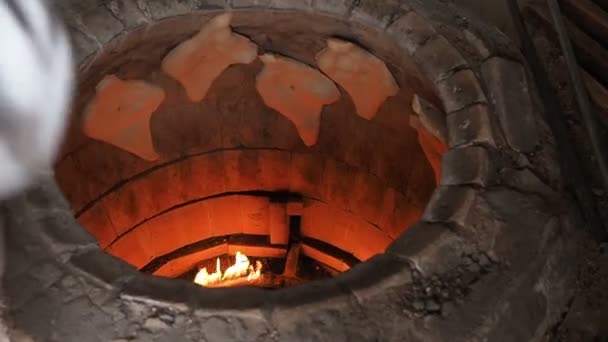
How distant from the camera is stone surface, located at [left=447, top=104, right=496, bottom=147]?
8.51 feet

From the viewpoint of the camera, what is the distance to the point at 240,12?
3045mm

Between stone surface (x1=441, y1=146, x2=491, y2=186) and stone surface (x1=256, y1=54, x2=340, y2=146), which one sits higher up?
stone surface (x1=256, y1=54, x2=340, y2=146)

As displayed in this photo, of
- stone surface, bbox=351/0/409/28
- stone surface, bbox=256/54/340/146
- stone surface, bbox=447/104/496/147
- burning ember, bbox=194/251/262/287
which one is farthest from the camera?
burning ember, bbox=194/251/262/287

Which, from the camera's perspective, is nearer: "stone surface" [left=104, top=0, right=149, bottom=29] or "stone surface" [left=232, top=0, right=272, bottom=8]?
"stone surface" [left=104, top=0, right=149, bottom=29]

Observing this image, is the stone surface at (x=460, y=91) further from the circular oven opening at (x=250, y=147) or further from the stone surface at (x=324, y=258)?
the stone surface at (x=324, y=258)

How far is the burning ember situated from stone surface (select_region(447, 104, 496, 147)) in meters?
1.99

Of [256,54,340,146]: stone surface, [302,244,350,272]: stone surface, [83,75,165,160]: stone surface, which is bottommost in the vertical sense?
[302,244,350,272]: stone surface

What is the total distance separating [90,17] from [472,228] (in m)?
1.54

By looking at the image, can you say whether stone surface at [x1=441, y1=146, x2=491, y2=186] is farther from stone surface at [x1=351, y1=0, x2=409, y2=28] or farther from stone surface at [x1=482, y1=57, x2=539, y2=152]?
stone surface at [x1=351, y1=0, x2=409, y2=28]

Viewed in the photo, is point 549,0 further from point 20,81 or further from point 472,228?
point 20,81

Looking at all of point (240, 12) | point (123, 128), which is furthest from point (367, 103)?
point (123, 128)

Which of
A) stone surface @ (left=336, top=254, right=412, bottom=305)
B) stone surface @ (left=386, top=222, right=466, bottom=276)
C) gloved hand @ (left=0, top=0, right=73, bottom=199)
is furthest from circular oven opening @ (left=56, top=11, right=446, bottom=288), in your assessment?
stone surface @ (left=336, top=254, right=412, bottom=305)

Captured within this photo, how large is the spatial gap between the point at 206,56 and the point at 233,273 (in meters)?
1.44

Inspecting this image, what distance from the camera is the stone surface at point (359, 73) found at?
3166 millimetres
